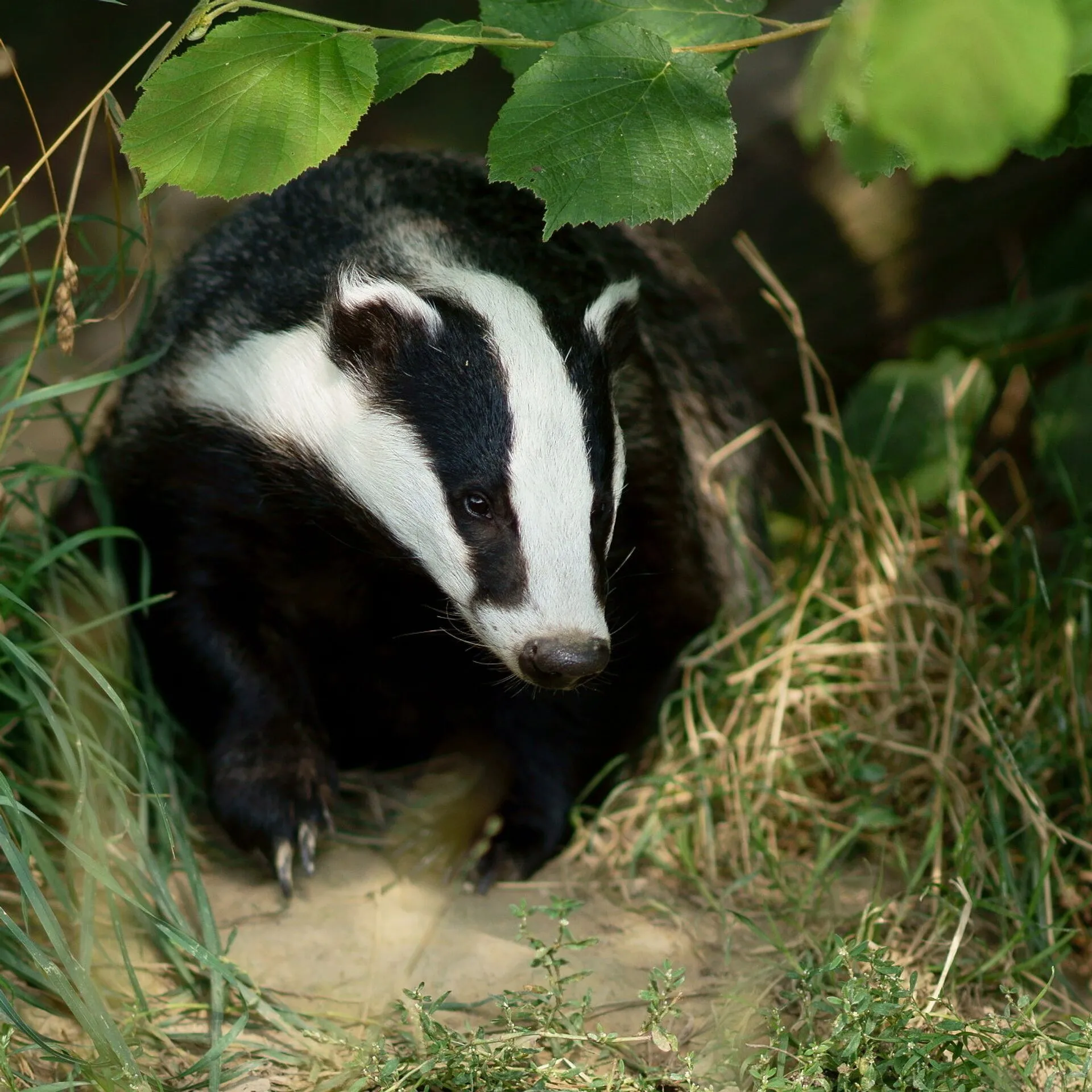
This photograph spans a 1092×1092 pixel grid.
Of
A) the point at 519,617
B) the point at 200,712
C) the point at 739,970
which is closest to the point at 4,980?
the point at 200,712

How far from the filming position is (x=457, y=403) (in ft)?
7.99

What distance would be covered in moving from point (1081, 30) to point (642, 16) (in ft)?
2.49

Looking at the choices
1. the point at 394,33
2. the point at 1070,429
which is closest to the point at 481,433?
the point at 394,33

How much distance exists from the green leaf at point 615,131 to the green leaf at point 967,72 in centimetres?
70

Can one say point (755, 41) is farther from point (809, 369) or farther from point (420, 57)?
point (809, 369)

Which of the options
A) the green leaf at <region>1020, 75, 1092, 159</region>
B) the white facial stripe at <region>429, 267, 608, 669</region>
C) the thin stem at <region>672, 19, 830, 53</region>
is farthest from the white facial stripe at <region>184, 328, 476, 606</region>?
the green leaf at <region>1020, 75, 1092, 159</region>

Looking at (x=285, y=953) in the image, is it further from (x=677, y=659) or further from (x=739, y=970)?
(x=677, y=659)

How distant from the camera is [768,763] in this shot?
3.13m

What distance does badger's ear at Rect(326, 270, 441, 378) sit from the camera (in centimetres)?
246

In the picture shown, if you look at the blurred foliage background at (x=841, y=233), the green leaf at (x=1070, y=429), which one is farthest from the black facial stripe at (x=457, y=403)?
the blurred foliage background at (x=841, y=233)

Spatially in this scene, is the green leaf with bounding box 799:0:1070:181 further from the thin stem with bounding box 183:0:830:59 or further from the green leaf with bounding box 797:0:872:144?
the thin stem with bounding box 183:0:830:59

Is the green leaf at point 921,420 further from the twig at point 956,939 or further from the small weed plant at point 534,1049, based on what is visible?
the small weed plant at point 534,1049

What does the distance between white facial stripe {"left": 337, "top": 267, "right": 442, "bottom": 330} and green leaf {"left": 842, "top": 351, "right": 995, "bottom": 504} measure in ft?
5.24

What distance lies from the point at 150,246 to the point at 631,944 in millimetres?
1660
